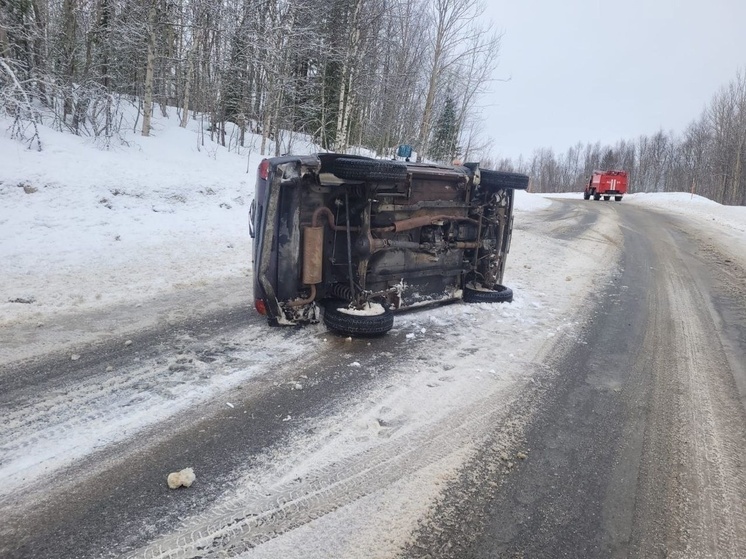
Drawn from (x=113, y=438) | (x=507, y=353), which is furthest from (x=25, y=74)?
(x=507, y=353)

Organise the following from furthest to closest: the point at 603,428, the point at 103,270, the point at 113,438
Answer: the point at 103,270 → the point at 603,428 → the point at 113,438

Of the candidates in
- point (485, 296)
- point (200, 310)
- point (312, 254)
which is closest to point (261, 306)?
point (312, 254)

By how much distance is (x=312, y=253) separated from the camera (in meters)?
4.08

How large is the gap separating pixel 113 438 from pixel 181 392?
1.84ft

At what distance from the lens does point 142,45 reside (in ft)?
47.3

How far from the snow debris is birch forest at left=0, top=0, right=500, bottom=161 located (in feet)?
26.8

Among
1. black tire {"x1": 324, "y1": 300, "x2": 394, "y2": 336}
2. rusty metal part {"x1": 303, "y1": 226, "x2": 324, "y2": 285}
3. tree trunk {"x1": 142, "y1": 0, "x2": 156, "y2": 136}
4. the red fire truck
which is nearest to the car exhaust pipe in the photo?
rusty metal part {"x1": 303, "y1": 226, "x2": 324, "y2": 285}

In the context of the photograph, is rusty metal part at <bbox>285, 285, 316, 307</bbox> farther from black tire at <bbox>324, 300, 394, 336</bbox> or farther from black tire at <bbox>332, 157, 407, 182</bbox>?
black tire at <bbox>332, 157, 407, 182</bbox>

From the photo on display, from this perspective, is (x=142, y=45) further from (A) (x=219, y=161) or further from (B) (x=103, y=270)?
(B) (x=103, y=270)

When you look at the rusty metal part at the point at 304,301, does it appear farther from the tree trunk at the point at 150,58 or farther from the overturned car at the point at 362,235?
the tree trunk at the point at 150,58

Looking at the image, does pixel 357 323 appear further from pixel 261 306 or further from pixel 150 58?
pixel 150 58

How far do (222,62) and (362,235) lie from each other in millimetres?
15178

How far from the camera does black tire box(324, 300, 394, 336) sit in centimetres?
411

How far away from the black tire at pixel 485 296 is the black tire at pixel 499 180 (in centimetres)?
125
